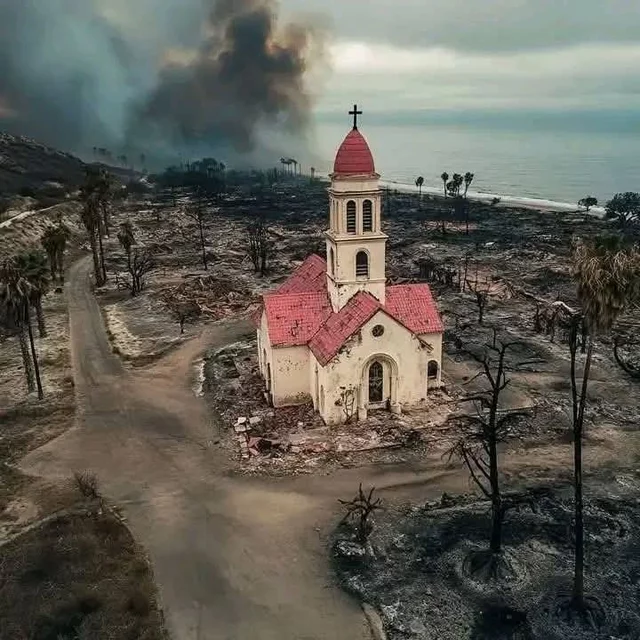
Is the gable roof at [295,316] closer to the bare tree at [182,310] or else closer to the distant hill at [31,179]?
the bare tree at [182,310]

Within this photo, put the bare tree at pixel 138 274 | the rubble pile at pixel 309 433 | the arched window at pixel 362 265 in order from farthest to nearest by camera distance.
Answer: the bare tree at pixel 138 274, the arched window at pixel 362 265, the rubble pile at pixel 309 433

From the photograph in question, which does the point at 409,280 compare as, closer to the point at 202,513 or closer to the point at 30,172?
the point at 202,513

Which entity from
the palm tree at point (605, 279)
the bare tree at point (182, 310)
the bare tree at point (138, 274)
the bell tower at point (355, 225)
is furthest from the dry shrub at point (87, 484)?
the bare tree at point (138, 274)

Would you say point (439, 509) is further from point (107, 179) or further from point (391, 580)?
point (107, 179)

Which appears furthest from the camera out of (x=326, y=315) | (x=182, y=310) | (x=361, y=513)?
(x=182, y=310)

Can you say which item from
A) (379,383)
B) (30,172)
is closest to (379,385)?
(379,383)
